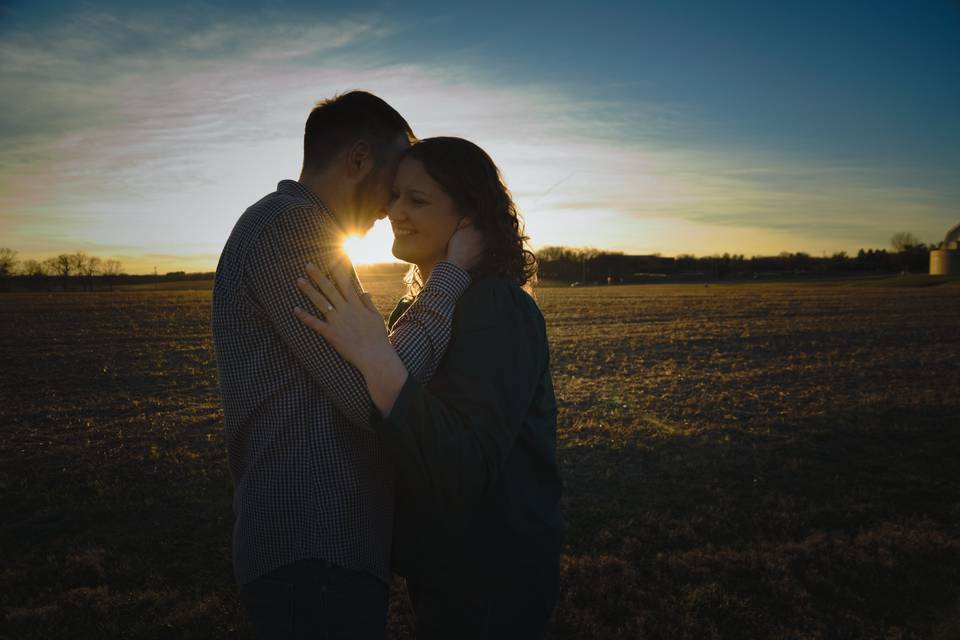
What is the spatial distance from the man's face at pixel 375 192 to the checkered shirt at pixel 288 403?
1.27ft

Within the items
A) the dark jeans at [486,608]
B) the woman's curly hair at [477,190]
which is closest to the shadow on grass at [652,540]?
the dark jeans at [486,608]

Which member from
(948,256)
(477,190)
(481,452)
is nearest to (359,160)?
(477,190)

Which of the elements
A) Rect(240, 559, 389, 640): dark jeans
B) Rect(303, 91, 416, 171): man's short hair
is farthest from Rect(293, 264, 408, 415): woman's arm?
Rect(303, 91, 416, 171): man's short hair

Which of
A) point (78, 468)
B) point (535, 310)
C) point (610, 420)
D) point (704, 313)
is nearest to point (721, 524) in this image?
point (610, 420)

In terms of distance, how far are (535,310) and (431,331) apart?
37cm

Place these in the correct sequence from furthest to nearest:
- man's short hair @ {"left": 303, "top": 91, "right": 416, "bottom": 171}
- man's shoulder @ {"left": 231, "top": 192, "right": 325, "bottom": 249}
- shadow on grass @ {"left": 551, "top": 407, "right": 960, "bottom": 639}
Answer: shadow on grass @ {"left": 551, "top": 407, "right": 960, "bottom": 639} → man's short hair @ {"left": 303, "top": 91, "right": 416, "bottom": 171} → man's shoulder @ {"left": 231, "top": 192, "right": 325, "bottom": 249}

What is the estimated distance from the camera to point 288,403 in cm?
171

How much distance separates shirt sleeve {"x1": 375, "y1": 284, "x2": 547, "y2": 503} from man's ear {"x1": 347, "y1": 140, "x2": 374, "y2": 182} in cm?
74

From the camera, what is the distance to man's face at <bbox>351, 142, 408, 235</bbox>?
2.17 metres

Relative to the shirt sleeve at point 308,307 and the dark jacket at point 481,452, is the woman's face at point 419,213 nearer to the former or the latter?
the dark jacket at point 481,452

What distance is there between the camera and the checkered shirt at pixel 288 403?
5.47 feet

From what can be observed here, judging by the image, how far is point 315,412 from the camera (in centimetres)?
172

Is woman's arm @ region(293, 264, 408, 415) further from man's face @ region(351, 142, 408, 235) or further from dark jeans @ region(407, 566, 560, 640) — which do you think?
dark jeans @ region(407, 566, 560, 640)

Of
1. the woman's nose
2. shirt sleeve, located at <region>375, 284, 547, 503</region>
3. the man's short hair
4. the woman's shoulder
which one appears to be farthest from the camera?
the woman's nose
